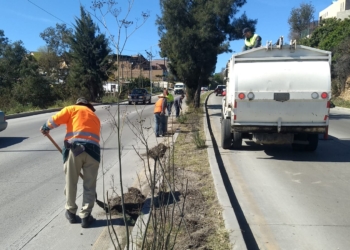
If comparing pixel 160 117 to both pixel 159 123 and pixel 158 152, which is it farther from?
pixel 158 152

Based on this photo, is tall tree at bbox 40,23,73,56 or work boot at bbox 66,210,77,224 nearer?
work boot at bbox 66,210,77,224

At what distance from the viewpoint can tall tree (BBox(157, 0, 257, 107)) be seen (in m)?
22.7

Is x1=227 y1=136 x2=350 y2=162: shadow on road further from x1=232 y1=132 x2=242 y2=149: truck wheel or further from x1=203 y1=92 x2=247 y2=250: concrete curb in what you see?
x1=203 y1=92 x2=247 y2=250: concrete curb

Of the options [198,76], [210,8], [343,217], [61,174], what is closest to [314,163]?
[343,217]

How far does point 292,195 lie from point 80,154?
140 inches

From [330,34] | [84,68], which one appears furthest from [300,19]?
[84,68]


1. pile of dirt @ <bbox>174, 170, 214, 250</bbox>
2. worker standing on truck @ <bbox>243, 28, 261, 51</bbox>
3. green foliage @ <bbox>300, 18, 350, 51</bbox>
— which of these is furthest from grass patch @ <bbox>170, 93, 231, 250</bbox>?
green foliage @ <bbox>300, 18, 350, 51</bbox>

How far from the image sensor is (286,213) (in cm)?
554

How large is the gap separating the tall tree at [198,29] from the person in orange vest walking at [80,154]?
1837 centimetres

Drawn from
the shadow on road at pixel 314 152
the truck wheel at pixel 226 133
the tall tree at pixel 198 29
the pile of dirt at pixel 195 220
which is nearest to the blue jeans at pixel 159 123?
the shadow on road at pixel 314 152

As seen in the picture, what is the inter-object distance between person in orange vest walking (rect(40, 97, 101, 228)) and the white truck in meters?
4.83

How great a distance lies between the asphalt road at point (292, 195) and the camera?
4695 millimetres

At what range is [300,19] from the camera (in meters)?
63.8

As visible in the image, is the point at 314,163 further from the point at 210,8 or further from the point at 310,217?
the point at 210,8
